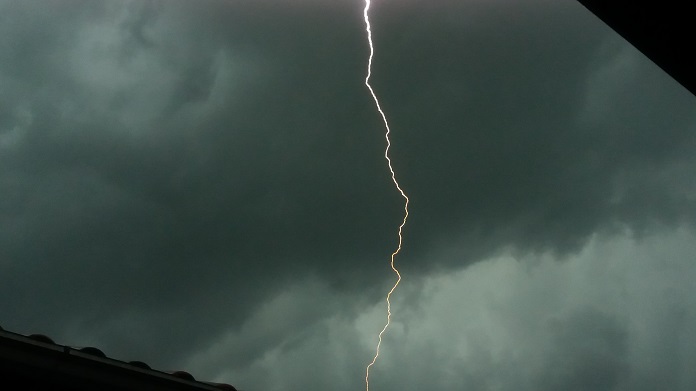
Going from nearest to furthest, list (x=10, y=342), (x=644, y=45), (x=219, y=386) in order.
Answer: (x=644, y=45) < (x=10, y=342) < (x=219, y=386)

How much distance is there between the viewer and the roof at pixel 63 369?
12.0 feet

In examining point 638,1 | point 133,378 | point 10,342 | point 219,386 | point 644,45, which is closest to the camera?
point 638,1

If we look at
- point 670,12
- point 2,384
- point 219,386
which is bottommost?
point 2,384

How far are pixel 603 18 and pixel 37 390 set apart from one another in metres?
4.29

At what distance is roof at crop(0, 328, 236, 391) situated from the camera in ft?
12.0

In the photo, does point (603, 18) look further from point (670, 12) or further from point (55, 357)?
point (55, 357)

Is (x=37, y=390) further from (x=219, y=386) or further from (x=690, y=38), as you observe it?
(x=690, y=38)

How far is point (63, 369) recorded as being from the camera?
379 centimetres

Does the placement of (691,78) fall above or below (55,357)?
above

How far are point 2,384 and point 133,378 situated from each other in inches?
31.9

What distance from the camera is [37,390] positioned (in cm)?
382

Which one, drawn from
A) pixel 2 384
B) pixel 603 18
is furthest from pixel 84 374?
pixel 603 18

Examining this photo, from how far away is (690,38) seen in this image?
10.5 ft

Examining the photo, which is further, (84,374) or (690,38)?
(84,374)
